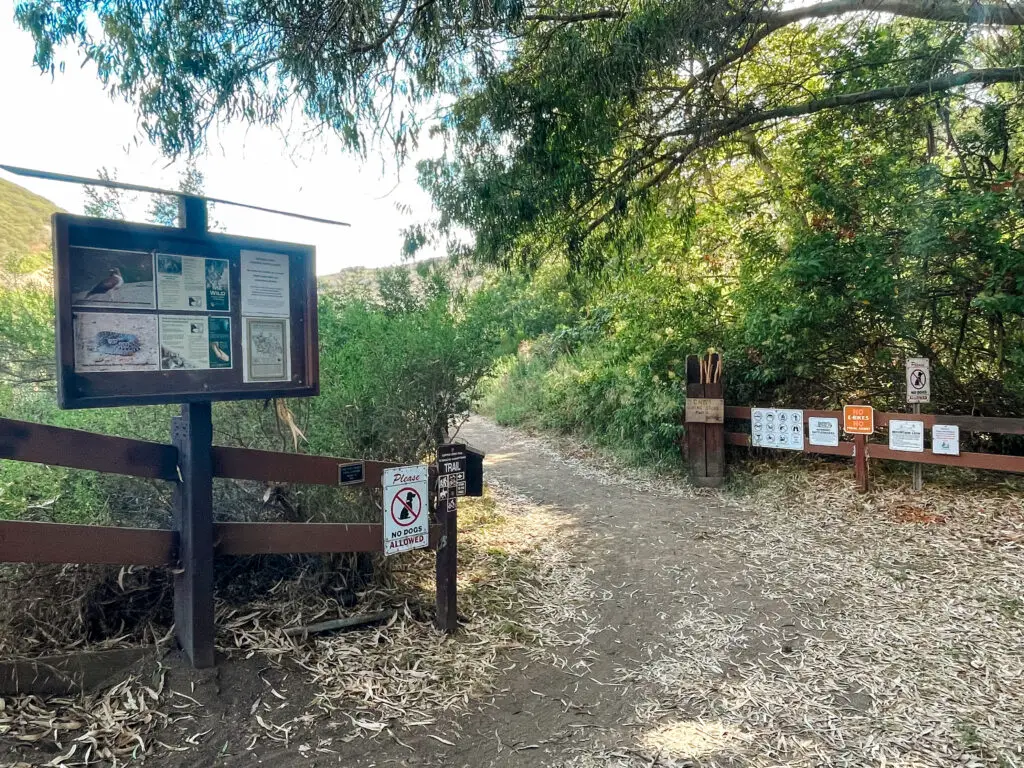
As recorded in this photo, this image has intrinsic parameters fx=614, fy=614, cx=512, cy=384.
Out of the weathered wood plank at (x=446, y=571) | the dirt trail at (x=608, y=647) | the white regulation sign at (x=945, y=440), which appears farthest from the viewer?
the white regulation sign at (x=945, y=440)

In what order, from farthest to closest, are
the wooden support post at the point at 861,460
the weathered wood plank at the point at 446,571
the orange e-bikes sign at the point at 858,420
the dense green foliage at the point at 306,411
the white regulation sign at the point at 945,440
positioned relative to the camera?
the wooden support post at the point at 861,460
the orange e-bikes sign at the point at 858,420
the white regulation sign at the point at 945,440
the weathered wood plank at the point at 446,571
the dense green foliage at the point at 306,411

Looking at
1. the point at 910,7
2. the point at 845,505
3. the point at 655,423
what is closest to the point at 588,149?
the point at 910,7

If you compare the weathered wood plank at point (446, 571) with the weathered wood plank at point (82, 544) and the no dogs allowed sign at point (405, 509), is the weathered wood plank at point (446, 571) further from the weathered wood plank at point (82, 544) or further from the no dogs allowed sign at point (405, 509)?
the weathered wood plank at point (82, 544)

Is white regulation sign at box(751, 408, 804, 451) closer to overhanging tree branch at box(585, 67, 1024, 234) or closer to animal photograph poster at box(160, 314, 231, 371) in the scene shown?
overhanging tree branch at box(585, 67, 1024, 234)

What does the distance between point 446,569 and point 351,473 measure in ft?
2.97

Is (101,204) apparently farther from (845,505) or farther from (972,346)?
(972,346)

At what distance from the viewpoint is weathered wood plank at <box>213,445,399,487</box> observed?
3.03 meters

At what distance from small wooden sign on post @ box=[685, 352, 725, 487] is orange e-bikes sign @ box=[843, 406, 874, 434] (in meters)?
1.47

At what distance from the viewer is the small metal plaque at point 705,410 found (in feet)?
25.8

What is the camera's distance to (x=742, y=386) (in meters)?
8.53

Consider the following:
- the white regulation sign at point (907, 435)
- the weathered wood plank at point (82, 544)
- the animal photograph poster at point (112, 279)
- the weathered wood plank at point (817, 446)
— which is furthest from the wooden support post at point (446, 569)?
the white regulation sign at point (907, 435)

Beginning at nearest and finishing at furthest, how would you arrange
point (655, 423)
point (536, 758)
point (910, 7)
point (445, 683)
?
point (536, 758)
point (445, 683)
point (910, 7)
point (655, 423)

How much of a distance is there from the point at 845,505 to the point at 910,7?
16.3 ft

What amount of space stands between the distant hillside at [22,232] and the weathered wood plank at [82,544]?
2.58 metres
